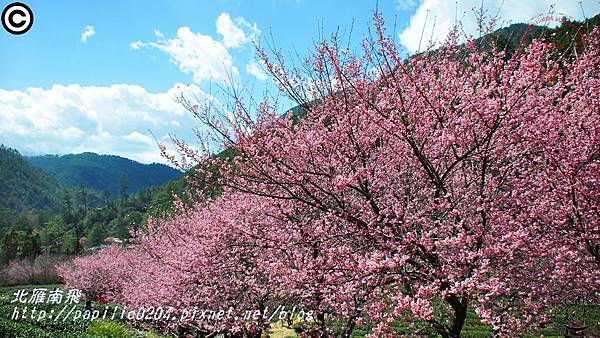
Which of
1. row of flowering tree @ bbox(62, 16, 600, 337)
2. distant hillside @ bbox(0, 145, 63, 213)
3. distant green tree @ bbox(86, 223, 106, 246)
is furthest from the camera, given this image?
distant hillside @ bbox(0, 145, 63, 213)

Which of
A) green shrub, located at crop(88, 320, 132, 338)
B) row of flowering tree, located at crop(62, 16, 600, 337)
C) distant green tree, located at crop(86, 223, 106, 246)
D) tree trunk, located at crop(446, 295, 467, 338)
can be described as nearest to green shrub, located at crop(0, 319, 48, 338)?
green shrub, located at crop(88, 320, 132, 338)

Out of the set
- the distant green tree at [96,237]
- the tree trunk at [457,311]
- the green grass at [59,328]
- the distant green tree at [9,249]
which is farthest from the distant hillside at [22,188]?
the tree trunk at [457,311]

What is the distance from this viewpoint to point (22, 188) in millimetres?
132875

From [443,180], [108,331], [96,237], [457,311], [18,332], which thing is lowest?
[96,237]

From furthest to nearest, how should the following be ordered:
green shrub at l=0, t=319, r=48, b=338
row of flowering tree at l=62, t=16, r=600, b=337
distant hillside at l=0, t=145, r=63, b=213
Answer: distant hillside at l=0, t=145, r=63, b=213
green shrub at l=0, t=319, r=48, b=338
row of flowering tree at l=62, t=16, r=600, b=337

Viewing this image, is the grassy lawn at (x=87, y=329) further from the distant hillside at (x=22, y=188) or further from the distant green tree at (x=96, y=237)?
the distant hillside at (x=22, y=188)

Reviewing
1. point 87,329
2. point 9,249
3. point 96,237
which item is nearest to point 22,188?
point 96,237

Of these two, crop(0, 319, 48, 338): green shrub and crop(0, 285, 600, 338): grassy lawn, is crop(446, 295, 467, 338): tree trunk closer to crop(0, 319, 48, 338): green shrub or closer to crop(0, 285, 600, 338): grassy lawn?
crop(0, 285, 600, 338): grassy lawn

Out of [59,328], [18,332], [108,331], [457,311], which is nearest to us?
[457,311]

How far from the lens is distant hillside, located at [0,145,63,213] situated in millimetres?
124625

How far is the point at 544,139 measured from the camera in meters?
4.30

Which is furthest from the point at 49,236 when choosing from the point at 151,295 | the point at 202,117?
the point at 202,117

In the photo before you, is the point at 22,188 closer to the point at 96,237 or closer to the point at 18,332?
the point at 96,237

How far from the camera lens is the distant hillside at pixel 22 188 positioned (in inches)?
4906
